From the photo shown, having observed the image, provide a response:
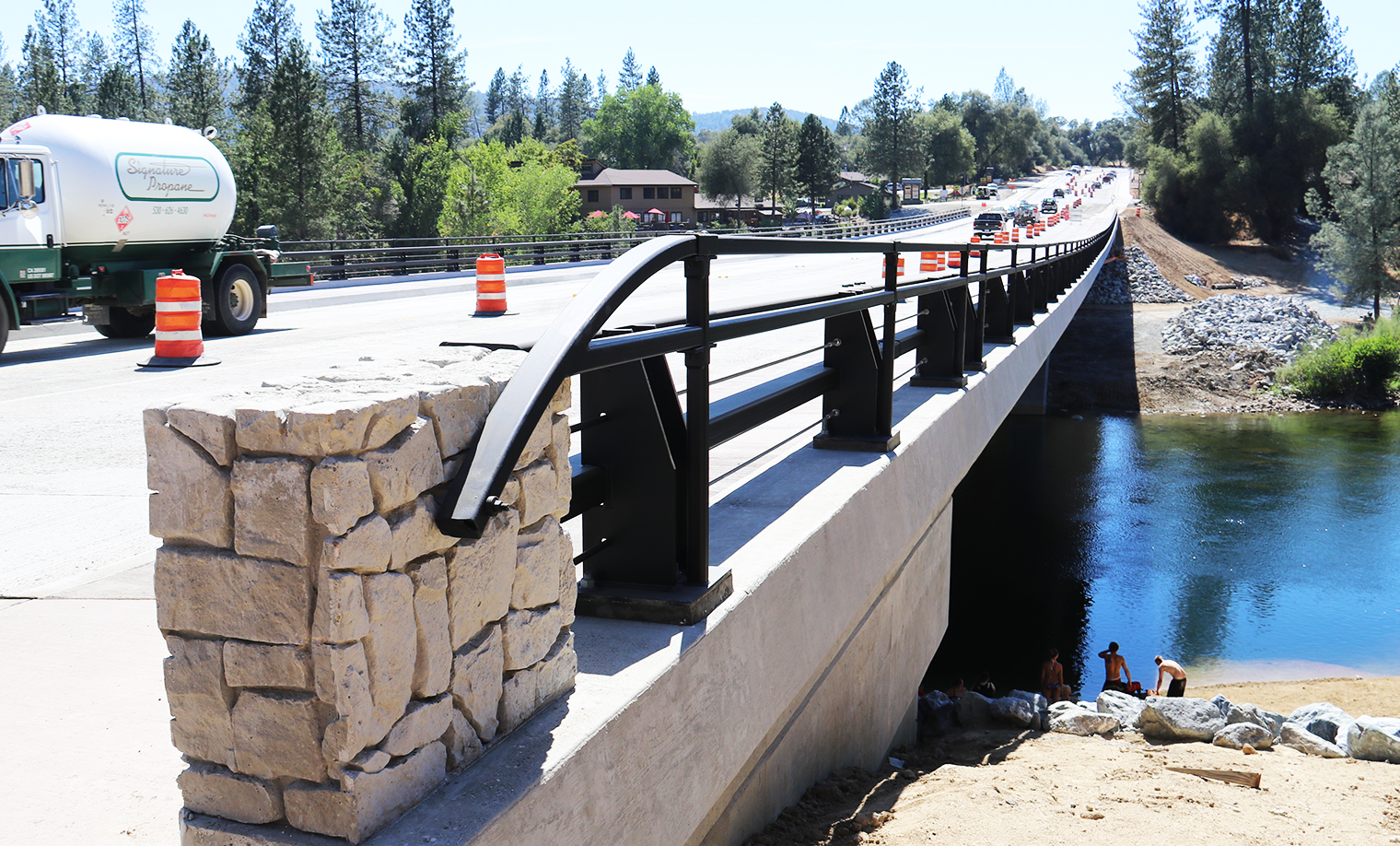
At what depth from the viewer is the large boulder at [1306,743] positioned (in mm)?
10711

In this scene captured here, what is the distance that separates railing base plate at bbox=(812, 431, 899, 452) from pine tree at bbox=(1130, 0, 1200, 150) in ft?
316

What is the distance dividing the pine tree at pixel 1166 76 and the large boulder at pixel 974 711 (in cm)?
9115

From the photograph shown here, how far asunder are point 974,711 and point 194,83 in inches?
3619

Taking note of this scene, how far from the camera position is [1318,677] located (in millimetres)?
17312

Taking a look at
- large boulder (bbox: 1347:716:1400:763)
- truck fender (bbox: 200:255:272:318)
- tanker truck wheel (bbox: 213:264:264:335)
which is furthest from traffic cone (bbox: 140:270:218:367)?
large boulder (bbox: 1347:716:1400:763)

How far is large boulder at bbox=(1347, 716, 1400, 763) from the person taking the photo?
10469 millimetres

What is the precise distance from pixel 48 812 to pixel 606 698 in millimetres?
1624

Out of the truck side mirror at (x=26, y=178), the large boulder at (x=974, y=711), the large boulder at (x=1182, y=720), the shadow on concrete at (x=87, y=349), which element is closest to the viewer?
the large boulder at (x=1182, y=720)

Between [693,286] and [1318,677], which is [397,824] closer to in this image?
[693,286]

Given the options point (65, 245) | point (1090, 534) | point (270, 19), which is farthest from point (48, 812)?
point (270, 19)

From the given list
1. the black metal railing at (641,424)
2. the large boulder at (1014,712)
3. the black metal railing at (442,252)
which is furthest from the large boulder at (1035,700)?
the black metal railing at (442,252)

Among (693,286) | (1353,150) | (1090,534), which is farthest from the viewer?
(1353,150)

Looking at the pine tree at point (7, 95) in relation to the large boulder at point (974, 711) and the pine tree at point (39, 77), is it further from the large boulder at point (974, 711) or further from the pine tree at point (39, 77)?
the large boulder at point (974, 711)

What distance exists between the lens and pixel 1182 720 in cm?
1024
